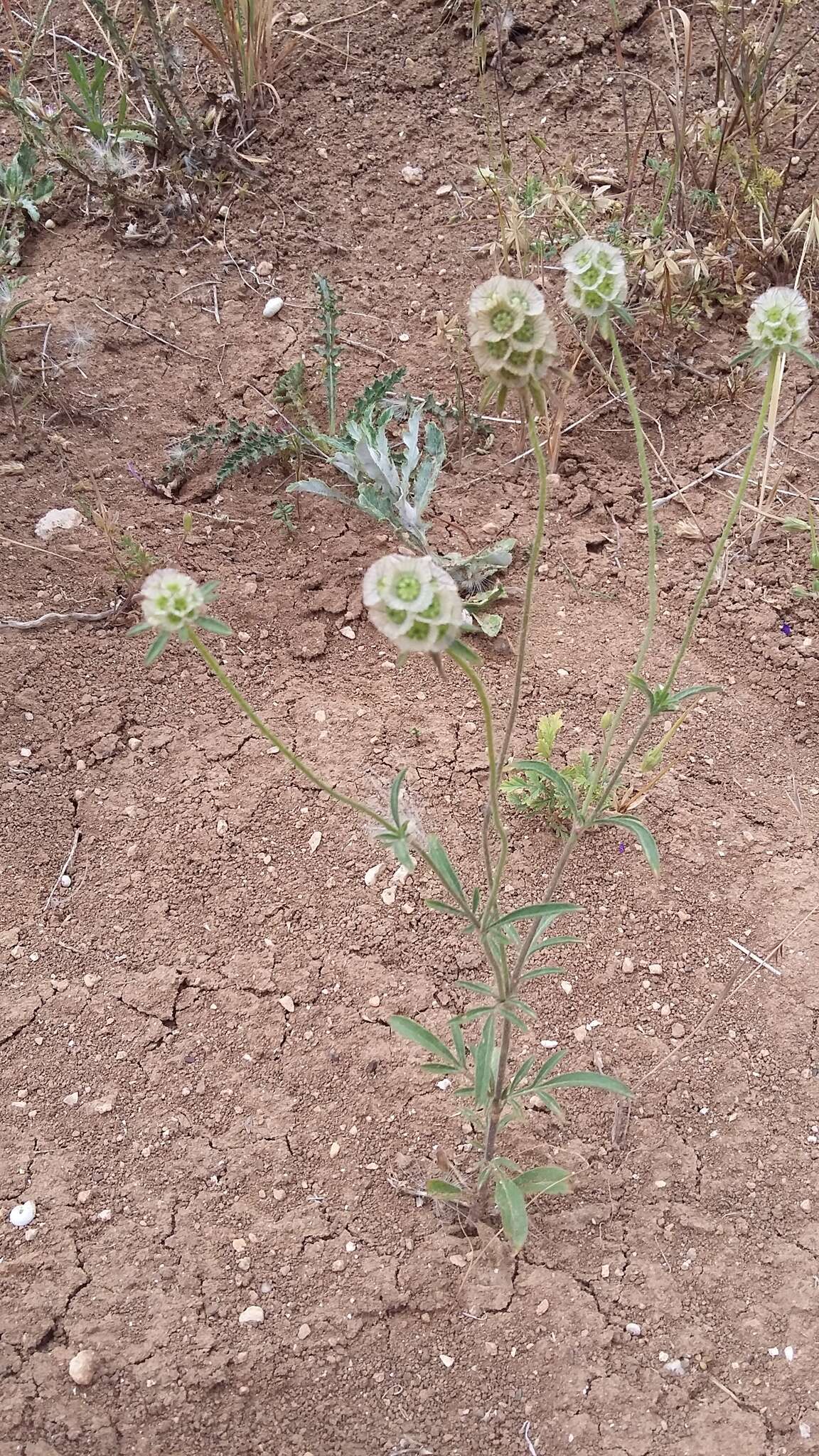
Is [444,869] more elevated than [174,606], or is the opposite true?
[174,606]

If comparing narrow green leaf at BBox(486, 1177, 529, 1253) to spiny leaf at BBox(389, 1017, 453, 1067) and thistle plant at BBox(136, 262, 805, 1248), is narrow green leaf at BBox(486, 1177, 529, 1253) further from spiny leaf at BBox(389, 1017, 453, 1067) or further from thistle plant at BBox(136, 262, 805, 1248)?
spiny leaf at BBox(389, 1017, 453, 1067)

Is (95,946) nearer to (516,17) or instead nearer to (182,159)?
(182,159)

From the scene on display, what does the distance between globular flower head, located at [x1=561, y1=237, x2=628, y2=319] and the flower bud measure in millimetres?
623

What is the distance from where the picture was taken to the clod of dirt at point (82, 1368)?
178 centimetres

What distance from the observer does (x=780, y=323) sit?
4.89ft

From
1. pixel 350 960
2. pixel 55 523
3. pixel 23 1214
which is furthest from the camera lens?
pixel 55 523

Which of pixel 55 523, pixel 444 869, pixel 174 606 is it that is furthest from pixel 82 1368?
pixel 55 523

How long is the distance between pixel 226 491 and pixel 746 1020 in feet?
5.90

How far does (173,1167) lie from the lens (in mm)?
1998

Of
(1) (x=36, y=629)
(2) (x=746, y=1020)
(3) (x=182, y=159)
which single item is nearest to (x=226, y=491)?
(1) (x=36, y=629)

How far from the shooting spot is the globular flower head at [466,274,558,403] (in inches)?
51.4

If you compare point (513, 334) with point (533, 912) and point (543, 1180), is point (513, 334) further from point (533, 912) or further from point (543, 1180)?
point (543, 1180)

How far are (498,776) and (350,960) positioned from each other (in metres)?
0.79

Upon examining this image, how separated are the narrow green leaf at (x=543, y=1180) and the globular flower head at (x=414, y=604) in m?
0.97
